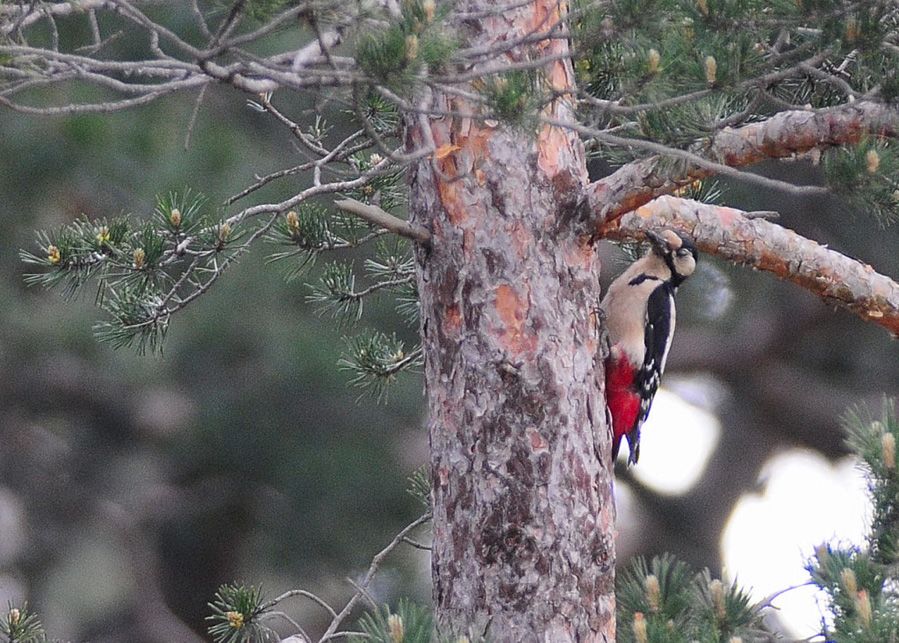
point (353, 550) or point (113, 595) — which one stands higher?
point (353, 550)

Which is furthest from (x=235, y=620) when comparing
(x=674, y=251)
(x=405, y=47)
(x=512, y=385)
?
(x=674, y=251)

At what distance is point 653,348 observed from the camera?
17.3 ft

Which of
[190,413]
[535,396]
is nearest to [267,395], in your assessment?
[190,413]

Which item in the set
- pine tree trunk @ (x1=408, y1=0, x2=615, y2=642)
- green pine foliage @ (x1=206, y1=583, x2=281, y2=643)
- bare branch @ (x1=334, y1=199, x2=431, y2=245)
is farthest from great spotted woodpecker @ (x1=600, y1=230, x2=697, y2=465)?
green pine foliage @ (x1=206, y1=583, x2=281, y2=643)

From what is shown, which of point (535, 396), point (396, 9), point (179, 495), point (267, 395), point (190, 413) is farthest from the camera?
point (179, 495)

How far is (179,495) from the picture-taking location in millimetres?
10297

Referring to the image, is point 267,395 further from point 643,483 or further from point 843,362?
point 843,362

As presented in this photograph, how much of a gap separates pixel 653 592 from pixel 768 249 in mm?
1264

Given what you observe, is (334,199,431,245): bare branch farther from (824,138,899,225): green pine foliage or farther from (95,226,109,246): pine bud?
(824,138,899,225): green pine foliage

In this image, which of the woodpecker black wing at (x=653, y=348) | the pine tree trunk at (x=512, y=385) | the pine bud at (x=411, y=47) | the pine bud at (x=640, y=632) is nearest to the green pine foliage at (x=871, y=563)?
the pine bud at (x=640, y=632)

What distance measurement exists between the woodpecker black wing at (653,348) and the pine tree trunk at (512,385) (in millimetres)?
1437

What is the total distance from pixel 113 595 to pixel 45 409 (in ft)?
5.08

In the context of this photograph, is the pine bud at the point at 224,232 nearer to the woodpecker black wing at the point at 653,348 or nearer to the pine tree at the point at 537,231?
the pine tree at the point at 537,231

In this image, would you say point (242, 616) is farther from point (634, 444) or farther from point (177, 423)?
point (177, 423)
